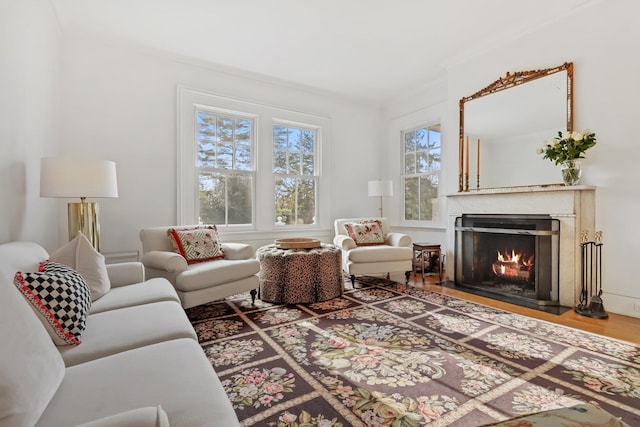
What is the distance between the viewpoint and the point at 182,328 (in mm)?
1426

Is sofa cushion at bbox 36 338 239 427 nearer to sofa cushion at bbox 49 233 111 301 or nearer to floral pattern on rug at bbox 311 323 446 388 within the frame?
sofa cushion at bbox 49 233 111 301

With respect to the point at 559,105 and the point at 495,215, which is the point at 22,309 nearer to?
the point at 495,215

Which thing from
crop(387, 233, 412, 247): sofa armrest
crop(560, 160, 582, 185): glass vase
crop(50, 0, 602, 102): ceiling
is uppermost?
crop(50, 0, 602, 102): ceiling

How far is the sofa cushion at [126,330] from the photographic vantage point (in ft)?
4.00

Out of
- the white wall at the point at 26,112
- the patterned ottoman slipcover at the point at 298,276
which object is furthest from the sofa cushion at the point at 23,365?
the patterned ottoman slipcover at the point at 298,276

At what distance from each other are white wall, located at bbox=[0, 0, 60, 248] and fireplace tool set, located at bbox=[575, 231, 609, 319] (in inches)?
173

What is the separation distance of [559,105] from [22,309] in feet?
13.5

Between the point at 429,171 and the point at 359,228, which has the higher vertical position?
the point at 429,171

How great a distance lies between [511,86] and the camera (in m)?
3.43

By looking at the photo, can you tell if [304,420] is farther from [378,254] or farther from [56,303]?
[378,254]

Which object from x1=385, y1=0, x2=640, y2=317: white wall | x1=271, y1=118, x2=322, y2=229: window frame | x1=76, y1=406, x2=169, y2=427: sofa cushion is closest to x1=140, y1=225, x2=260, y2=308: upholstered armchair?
x1=271, y1=118, x2=322, y2=229: window frame

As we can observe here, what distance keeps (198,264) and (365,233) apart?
210 cm

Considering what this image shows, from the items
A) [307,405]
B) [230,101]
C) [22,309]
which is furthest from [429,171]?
[22,309]

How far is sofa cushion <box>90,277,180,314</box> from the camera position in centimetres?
174
